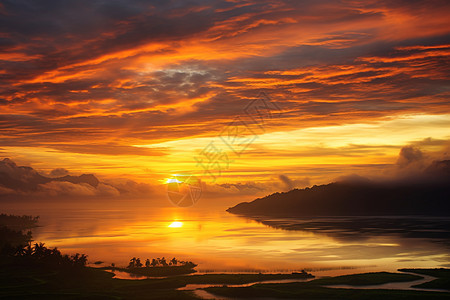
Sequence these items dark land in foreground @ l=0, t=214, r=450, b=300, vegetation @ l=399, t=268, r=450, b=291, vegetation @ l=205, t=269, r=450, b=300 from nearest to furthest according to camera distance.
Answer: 1. vegetation @ l=205, t=269, r=450, b=300
2. dark land in foreground @ l=0, t=214, r=450, b=300
3. vegetation @ l=399, t=268, r=450, b=291

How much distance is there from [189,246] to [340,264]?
56.4 metres

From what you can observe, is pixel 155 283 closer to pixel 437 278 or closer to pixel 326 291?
pixel 326 291

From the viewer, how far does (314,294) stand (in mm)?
62531

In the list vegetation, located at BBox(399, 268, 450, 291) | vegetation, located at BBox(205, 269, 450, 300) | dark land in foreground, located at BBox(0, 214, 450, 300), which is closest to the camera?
vegetation, located at BBox(205, 269, 450, 300)

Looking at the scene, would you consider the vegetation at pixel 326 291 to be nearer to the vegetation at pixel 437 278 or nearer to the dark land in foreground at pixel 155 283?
the dark land in foreground at pixel 155 283

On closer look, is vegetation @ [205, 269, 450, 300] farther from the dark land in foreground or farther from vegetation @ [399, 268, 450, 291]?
vegetation @ [399, 268, 450, 291]

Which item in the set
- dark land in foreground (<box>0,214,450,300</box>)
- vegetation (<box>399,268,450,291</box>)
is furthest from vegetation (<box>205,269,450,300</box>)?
vegetation (<box>399,268,450,291</box>)

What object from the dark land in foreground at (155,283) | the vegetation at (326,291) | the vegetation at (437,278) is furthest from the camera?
the vegetation at (437,278)

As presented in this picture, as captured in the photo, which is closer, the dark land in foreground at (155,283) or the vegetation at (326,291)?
the vegetation at (326,291)

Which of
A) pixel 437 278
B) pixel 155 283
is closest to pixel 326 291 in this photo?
pixel 437 278

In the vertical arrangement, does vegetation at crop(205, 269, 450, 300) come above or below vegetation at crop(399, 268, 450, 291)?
below

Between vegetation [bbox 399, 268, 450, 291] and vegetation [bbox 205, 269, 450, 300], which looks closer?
vegetation [bbox 205, 269, 450, 300]

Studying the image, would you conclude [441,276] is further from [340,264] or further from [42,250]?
[42,250]

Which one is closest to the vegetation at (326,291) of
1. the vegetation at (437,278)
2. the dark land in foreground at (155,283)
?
the dark land in foreground at (155,283)
